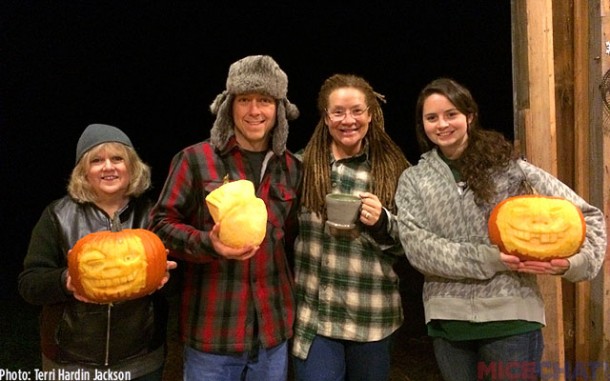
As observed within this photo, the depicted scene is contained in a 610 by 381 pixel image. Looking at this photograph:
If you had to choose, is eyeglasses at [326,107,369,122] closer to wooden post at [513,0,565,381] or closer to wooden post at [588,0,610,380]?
wooden post at [513,0,565,381]

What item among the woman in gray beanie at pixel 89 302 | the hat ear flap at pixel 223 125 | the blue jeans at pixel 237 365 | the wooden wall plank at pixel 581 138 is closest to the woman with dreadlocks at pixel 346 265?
the blue jeans at pixel 237 365

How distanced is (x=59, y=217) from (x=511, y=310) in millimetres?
1798

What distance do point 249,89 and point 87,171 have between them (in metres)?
0.72

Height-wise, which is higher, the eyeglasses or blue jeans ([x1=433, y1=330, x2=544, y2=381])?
the eyeglasses

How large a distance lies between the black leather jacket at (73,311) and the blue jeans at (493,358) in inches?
49.4

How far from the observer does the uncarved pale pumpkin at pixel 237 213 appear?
199 cm

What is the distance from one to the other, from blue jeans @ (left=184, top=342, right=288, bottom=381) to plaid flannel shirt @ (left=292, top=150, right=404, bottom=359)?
0.35 ft

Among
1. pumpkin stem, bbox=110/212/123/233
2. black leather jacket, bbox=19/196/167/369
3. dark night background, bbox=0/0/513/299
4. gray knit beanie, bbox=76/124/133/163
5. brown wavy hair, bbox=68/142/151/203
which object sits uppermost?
dark night background, bbox=0/0/513/299

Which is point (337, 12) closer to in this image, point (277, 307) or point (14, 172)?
point (14, 172)

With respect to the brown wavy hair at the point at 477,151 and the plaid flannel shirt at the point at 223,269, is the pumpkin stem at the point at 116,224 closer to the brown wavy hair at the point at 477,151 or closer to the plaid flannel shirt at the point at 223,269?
the plaid flannel shirt at the point at 223,269

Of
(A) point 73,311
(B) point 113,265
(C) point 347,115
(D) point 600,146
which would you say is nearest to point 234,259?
(B) point 113,265

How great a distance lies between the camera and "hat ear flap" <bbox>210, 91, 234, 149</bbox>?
2291 mm

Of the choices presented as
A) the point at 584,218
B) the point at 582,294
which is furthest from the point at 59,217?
the point at 582,294

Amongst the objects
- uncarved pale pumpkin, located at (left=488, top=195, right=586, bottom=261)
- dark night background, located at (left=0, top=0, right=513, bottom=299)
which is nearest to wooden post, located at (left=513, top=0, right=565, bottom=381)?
uncarved pale pumpkin, located at (left=488, top=195, right=586, bottom=261)
